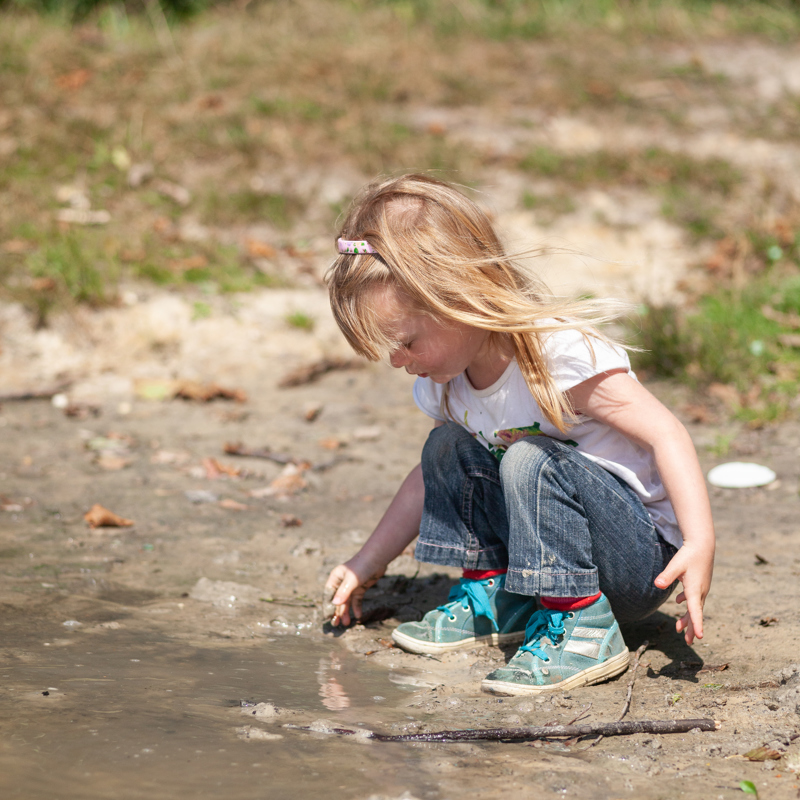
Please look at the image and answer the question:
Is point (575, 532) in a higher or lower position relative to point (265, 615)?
higher

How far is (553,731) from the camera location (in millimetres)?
1789

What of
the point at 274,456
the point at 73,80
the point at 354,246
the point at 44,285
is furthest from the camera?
the point at 73,80

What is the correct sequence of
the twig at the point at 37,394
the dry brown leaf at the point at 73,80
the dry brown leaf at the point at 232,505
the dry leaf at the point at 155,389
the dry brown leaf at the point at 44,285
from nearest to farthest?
1. the dry brown leaf at the point at 232,505
2. the twig at the point at 37,394
3. the dry leaf at the point at 155,389
4. the dry brown leaf at the point at 44,285
5. the dry brown leaf at the point at 73,80

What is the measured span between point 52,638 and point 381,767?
1036mm

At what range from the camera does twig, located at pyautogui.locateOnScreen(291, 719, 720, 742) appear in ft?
5.83

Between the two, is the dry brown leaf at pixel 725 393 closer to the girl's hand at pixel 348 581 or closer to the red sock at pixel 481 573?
the red sock at pixel 481 573

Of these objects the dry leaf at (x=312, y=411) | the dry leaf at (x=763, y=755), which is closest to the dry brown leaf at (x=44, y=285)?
the dry leaf at (x=312, y=411)

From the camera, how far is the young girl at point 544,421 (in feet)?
6.66

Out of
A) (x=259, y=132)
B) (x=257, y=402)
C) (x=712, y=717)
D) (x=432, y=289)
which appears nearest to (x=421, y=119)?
(x=259, y=132)

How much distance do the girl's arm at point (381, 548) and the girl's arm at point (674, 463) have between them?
0.59m

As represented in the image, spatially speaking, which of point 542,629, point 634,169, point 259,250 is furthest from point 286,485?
point 634,169

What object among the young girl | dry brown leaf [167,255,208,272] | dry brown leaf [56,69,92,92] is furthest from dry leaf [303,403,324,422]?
dry brown leaf [56,69,92,92]

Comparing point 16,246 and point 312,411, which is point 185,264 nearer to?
point 16,246

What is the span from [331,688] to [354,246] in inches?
41.3
